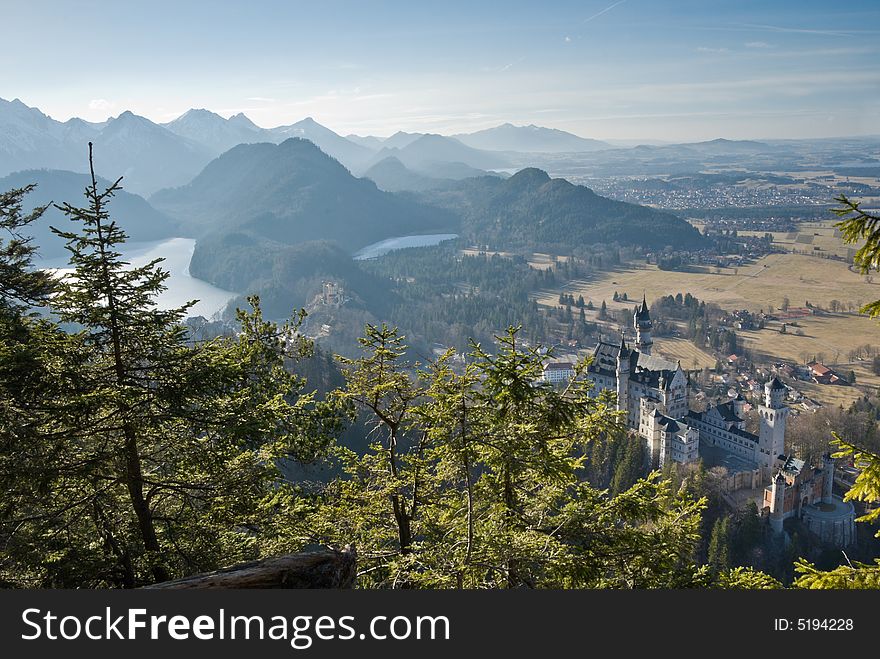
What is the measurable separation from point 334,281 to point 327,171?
8798 cm

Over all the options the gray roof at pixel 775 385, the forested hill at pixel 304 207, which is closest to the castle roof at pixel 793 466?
the gray roof at pixel 775 385

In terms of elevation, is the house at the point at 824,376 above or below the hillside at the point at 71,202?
below

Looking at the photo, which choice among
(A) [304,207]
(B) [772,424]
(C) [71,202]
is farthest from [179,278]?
(B) [772,424]

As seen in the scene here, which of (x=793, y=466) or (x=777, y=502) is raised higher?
(x=793, y=466)

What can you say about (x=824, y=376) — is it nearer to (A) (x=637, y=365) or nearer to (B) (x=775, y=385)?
(A) (x=637, y=365)

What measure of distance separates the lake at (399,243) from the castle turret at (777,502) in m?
106

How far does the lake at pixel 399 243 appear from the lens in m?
139

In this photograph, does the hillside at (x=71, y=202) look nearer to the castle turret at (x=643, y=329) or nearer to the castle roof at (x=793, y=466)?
the castle turret at (x=643, y=329)

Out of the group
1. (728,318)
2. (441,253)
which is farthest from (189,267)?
(728,318)

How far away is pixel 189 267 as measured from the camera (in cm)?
11725

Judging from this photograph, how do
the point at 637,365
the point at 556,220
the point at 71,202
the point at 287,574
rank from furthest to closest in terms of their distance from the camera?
the point at 556,220
the point at 71,202
the point at 637,365
the point at 287,574

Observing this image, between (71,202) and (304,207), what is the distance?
5304 centimetres

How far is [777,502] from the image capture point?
3300 centimetres

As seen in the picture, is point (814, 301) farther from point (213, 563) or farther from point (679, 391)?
point (213, 563)
